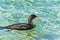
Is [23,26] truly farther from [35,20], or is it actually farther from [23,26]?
[35,20]

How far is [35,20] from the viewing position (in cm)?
326

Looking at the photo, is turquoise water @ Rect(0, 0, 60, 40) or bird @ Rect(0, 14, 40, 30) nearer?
turquoise water @ Rect(0, 0, 60, 40)

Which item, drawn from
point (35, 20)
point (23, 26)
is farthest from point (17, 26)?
point (35, 20)

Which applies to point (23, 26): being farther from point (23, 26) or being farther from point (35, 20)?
point (35, 20)

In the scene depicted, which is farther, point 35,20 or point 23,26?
point 35,20

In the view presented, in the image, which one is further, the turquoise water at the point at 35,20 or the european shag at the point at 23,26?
the european shag at the point at 23,26

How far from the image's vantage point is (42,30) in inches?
118

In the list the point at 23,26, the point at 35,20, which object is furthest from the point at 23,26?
the point at 35,20

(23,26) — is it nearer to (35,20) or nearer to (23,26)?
(23,26)

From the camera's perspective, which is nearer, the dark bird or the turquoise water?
the turquoise water

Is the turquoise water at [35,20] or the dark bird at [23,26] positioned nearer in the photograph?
the turquoise water at [35,20]

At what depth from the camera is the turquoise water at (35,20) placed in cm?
Result: 290

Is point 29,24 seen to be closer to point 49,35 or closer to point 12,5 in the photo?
point 49,35

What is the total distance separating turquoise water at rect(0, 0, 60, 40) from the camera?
9.52 ft
